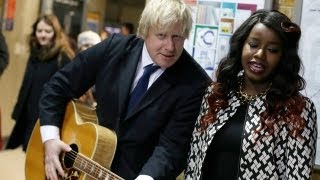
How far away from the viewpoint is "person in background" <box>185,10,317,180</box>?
6.10 ft

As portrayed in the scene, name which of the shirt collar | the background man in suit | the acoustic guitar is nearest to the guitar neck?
the acoustic guitar

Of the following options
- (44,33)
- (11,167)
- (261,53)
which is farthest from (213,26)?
(44,33)

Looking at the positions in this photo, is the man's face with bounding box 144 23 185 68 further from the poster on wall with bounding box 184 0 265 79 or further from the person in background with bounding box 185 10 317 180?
the poster on wall with bounding box 184 0 265 79

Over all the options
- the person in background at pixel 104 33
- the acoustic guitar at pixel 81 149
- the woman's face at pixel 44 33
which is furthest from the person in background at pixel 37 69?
the person in background at pixel 104 33

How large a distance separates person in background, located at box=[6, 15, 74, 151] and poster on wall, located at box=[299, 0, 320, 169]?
232 cm

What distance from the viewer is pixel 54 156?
234 centimetres

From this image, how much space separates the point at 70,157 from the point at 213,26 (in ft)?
3.54

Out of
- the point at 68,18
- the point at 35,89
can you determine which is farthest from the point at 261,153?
the point at 68,18

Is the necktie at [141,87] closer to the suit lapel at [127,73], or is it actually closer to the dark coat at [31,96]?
the suit lapel at [127,73]

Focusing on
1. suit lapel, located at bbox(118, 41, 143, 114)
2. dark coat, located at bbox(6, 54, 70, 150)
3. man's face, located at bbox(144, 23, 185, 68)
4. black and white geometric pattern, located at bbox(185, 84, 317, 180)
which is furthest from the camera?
dark coat, located at bbox(6, 54, 70, 150)

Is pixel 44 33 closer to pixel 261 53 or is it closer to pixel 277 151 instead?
pixel 261 53

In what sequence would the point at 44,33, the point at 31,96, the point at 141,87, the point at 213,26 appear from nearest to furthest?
the point at 141,87 → the point at 213,26 → the point at 31,96 → the point at 44,33

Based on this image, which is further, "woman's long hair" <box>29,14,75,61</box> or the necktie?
"woman's long hair" <box>29,14,75,61</box>

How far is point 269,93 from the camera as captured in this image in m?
1.94
